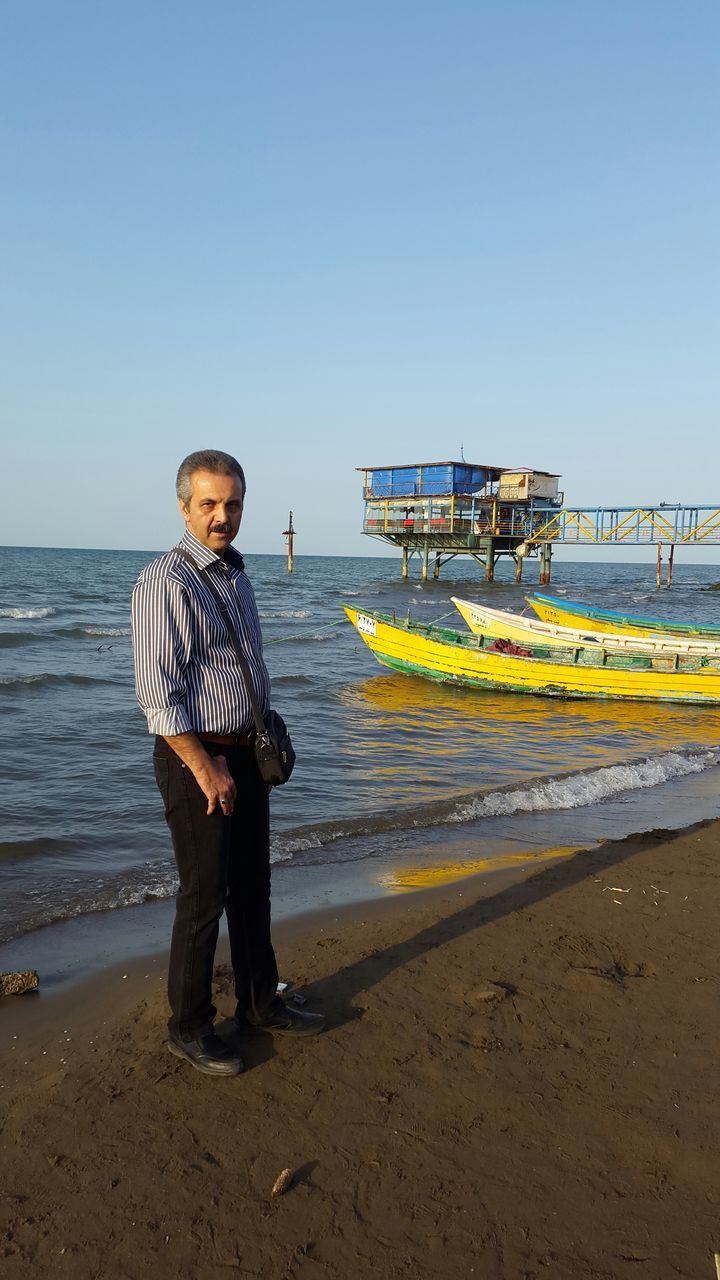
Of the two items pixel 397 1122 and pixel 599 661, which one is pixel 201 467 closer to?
pixel 397 1122

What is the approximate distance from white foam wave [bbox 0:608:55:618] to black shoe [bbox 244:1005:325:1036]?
98.5 feet

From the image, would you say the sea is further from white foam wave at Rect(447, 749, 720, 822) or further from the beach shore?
the beach shore

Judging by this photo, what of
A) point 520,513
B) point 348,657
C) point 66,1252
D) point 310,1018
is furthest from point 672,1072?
point 520,513

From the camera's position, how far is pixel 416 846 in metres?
6.91

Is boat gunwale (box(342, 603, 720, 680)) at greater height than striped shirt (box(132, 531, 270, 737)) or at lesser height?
lesser

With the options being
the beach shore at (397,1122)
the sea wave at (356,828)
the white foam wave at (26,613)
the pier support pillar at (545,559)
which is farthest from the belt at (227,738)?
the pier support pillar at (545,559)

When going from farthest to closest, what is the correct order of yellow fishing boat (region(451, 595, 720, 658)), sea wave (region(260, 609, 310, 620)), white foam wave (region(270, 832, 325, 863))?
sea wave (region(260, 609, 310, 620)) < yellow fishing boat (region(451, 595, 720, 658)) < white foam wave (region(270, 832, 325, 863))

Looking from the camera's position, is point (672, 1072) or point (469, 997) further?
point (469, 997)

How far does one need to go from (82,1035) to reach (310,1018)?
1059mm

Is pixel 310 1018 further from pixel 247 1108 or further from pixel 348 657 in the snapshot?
pixel 348 657

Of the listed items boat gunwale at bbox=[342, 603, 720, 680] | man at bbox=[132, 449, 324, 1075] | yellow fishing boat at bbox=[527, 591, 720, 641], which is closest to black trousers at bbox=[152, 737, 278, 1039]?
man at bbox=[132, 449, 324, 1075]

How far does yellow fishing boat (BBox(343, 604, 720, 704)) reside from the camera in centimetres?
1497

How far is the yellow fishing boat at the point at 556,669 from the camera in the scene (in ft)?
49.1

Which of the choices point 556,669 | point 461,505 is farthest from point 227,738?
point 461,505
